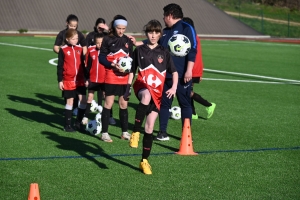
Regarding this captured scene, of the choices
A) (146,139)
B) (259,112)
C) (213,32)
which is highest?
(146,139)

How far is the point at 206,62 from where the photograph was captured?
27438 millimetres

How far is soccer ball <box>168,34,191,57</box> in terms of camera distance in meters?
10.0

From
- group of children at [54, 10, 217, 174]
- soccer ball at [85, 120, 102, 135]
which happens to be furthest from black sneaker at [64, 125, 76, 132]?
soccer ball at [85, 120, 102, 135]

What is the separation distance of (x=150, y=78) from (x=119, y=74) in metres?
1.88

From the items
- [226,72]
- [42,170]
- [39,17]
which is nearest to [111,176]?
[42,170]

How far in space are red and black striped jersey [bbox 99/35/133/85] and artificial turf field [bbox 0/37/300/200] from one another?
101cm

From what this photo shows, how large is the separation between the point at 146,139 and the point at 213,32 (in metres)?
52.7

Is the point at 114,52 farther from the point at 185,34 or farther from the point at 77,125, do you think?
the point at 77,125

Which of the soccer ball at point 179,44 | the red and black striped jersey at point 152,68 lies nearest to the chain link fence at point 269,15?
the soccer ball at point 179,44

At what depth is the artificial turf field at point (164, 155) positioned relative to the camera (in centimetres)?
778

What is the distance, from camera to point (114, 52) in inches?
420

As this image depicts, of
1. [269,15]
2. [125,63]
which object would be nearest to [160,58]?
[125,63]

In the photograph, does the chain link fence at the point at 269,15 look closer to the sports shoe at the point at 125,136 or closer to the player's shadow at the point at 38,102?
the player's shadow at the point at 38,102

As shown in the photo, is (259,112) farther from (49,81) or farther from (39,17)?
(39,17)
